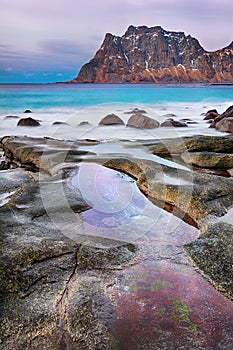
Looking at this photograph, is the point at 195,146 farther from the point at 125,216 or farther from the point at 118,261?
the point at 118,261

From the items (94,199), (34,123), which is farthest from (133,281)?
(34,123)

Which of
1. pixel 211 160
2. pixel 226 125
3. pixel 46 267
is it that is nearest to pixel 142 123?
pixel 226 125

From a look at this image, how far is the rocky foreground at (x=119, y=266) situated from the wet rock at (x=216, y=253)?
0.01m

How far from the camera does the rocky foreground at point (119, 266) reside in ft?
7.91

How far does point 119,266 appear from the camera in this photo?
10.4 feet

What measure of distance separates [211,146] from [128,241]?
584 centimetres

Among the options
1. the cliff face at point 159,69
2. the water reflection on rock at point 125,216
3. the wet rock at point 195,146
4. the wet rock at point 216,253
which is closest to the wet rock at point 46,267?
the water reflection on rock at point 125,216

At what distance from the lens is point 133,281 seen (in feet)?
9.75

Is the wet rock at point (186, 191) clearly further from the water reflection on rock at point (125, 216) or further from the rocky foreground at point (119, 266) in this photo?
the water reflection on rock at point (125, 216)

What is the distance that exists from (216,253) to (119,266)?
1.04 meters

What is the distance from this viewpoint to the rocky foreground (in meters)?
2.41

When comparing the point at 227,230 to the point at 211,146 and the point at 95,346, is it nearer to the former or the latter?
the point at 95,346

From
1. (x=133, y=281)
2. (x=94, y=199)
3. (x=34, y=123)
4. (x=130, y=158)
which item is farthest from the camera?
(x=34, y=123)

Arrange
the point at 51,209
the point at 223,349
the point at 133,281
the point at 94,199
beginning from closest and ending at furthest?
the point at 223,349, the point at 133,281, the point at 51,209, the point at 94,199
